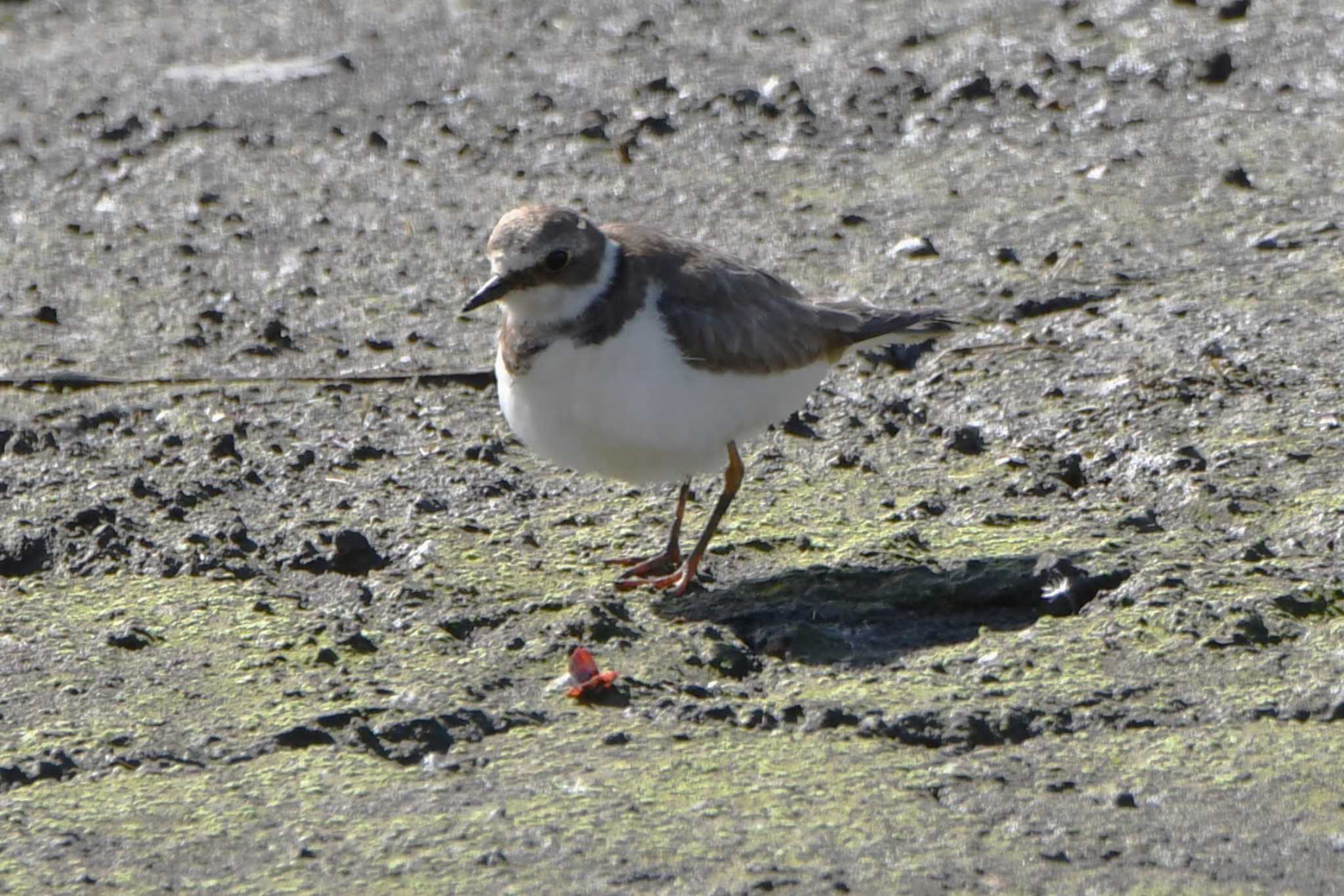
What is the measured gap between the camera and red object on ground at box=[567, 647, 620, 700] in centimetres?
376

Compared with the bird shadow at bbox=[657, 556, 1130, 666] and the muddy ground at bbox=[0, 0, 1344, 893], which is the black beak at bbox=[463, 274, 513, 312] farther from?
the bird shadow at bbox=[657, 556, 1130, 666]

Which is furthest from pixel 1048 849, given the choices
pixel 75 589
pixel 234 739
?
pixel 75 589

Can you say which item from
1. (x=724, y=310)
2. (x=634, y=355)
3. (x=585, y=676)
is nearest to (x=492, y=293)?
(x=634, y=355)

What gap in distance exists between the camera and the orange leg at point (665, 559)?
14.6 ft

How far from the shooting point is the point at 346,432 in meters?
5.30

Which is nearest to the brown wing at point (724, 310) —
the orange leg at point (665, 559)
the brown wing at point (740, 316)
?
the brown wing at point (740, 316)

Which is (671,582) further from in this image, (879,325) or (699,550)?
(879,325)

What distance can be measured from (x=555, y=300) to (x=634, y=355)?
22 cm

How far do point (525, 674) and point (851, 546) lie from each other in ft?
3.23

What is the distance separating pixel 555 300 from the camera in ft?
13.7

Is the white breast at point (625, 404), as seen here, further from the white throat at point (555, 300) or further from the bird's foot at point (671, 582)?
the bird's foot at point (671, 582)

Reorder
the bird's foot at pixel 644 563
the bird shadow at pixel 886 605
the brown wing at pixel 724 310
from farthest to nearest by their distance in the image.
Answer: the bird's foot at pixel 644 563 < the brown wing at pixel 724 310 < the bird shadow at pixel 886 605

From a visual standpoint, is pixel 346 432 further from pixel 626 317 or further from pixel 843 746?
pixel 843 746

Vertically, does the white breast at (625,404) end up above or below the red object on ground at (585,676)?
above
